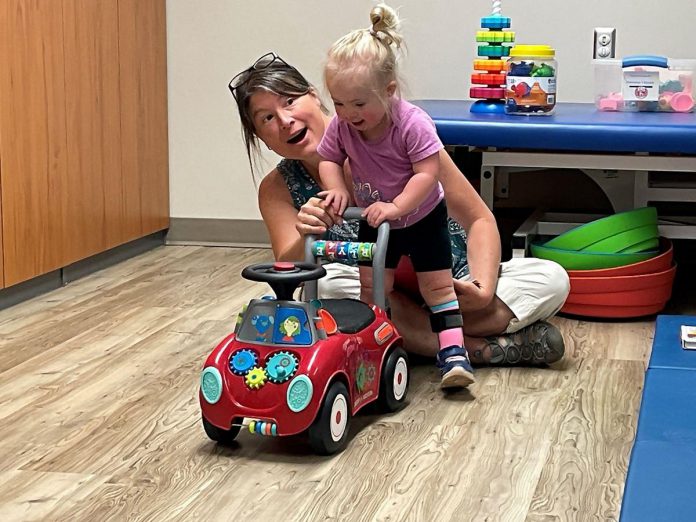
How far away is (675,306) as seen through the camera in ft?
10.1

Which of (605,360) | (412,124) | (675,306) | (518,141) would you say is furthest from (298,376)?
(675,306)

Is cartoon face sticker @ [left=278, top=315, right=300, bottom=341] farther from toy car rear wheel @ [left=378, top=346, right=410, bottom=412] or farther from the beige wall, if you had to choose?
the beige wall

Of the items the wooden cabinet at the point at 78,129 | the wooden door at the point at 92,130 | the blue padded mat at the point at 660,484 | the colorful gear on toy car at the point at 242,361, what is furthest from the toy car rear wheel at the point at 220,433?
the wooden door at the point at 92,130

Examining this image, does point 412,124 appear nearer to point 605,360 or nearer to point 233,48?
point 605,360

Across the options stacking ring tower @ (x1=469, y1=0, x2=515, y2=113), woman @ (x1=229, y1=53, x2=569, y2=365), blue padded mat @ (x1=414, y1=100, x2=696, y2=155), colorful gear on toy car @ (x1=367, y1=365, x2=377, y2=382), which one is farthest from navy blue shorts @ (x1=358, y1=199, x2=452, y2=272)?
stacking ring tower @ (x1=469, y1=0, x2=515, y2=113)

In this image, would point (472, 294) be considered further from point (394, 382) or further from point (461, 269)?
point (394, 382)

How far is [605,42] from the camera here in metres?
3.63

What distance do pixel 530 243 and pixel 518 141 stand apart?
33 centimetres

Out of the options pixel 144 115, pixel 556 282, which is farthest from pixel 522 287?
pixel 144 115

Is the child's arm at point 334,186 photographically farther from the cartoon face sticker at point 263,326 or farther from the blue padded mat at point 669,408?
the blue padded mat at point 669,408

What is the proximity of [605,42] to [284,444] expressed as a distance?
2.20m

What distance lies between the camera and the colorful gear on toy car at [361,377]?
1973 millimetres

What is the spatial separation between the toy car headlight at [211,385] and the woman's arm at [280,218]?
1.71ft

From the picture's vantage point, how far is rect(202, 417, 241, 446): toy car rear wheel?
1.92 meters
